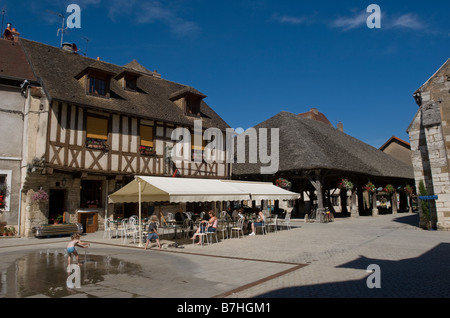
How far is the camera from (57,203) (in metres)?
14.1

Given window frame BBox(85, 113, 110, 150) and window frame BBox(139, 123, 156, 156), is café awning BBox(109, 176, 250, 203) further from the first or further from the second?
window frame BBox(139, 123, 156, 156)

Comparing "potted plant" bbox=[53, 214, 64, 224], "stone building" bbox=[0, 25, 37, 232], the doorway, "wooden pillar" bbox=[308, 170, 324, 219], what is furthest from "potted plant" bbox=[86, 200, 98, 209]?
"wooden pillar" bbox=[308, 170, 324, 219]

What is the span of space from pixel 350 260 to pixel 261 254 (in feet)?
7.11

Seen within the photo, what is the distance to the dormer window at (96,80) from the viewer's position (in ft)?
47.9

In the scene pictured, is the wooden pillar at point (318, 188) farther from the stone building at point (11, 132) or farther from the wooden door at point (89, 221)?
the stone building at point (11, 132)

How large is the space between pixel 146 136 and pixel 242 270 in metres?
11.1

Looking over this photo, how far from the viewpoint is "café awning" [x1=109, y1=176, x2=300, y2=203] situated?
9.87 m

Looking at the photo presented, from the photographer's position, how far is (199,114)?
19047 millimetres

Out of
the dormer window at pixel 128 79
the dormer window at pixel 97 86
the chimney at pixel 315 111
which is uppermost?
the chimney at pixel 315 111

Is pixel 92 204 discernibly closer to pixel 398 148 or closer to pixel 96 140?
pixel 96 140

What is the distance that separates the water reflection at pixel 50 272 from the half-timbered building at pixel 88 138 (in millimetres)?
5211

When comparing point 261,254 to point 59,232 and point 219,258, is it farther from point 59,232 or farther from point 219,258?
point 59,232

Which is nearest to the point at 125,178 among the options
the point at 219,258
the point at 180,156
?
the point at 180,156

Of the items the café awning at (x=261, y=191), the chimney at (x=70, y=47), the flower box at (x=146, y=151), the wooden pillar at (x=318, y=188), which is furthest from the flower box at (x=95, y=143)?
the wooden pillar at (x=318, y=188)
